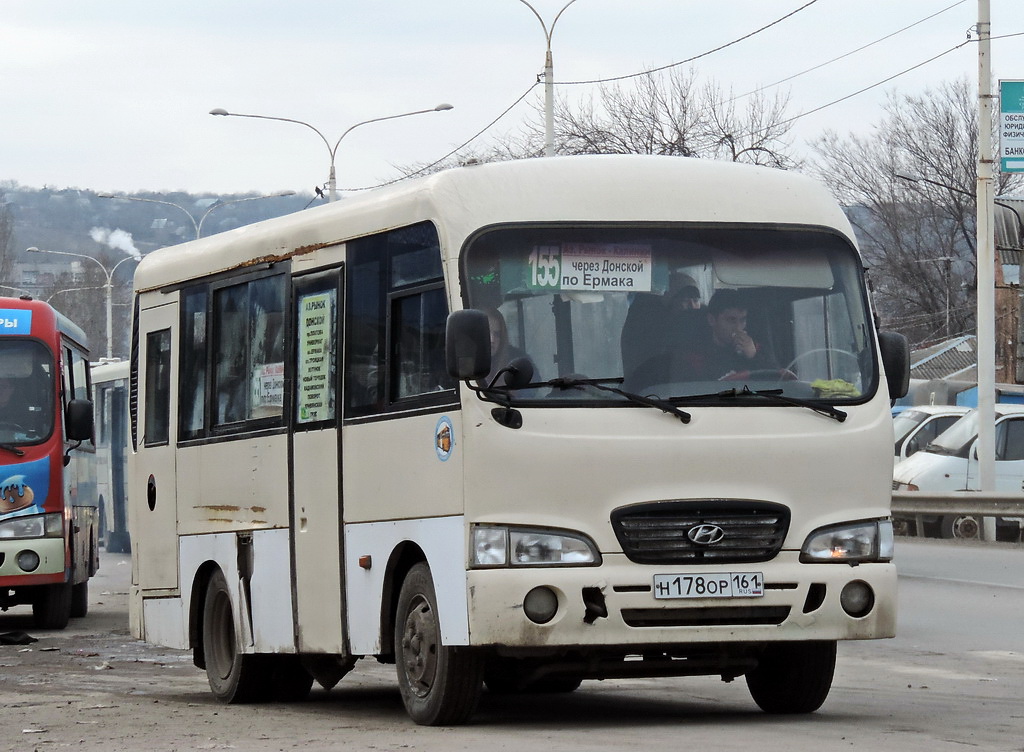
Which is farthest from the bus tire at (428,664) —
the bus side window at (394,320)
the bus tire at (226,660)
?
the bus tire at (226,660)

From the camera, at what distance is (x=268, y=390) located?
11.5 m

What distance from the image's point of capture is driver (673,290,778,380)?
943 cm

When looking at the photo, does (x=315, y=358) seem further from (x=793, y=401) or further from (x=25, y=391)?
(x=25, y=391)

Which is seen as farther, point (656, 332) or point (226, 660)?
point (226, 660)

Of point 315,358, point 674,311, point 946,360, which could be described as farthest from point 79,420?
point 946,360

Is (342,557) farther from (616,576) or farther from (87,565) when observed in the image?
(87,565)

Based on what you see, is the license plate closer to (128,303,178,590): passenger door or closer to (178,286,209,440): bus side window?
(178,286,209,440): bus side window

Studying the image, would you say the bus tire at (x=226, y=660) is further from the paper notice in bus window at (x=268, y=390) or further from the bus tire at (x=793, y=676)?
the bus tire at (x=793, y=676)

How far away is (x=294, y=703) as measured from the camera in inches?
476

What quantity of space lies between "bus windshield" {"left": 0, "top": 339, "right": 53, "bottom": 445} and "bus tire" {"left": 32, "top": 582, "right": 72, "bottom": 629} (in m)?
1.46

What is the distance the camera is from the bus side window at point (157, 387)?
1317cm

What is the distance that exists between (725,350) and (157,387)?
507cm

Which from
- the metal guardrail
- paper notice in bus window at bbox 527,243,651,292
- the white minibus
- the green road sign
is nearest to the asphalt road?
the white minibus

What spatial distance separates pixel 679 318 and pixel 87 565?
12.5m
